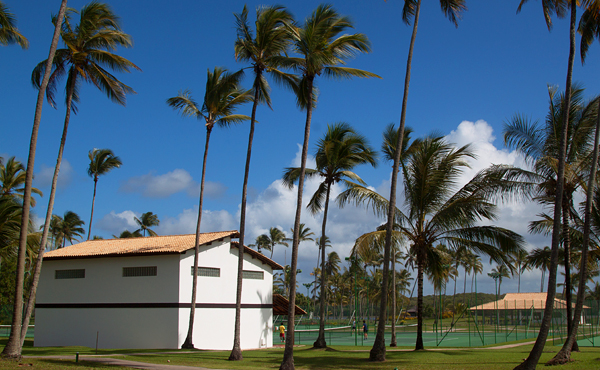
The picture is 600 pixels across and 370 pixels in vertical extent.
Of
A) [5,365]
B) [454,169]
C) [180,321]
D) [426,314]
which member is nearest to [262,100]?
[454,169]

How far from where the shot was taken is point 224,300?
1141 inches

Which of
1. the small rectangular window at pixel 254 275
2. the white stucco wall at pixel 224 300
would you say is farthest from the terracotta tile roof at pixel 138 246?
the small rectangular window at pixel 254 275

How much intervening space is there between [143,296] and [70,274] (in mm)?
5631

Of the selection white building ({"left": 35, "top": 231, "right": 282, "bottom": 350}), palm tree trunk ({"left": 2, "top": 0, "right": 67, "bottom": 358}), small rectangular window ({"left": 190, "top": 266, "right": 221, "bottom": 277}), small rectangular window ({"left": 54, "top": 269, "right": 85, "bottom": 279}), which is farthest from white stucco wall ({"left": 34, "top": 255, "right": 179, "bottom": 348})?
palm tree trunk ({"left": 2, "top": 0, "right": 67, "bottom": 358})

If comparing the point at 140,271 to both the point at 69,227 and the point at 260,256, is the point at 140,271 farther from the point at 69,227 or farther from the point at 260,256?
the point at 69,227

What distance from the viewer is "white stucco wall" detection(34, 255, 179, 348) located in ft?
87.2

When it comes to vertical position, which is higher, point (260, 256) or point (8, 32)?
point (8, 32)

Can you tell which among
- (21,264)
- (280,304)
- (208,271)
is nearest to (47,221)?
(21,264)

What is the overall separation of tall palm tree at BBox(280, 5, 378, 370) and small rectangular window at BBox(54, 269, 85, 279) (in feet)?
58.5

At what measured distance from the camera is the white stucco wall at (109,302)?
26.6m

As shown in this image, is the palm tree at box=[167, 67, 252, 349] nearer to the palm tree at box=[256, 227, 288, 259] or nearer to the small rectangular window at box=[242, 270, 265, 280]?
the small rectangular window at box=[242, 270, 265, 280]

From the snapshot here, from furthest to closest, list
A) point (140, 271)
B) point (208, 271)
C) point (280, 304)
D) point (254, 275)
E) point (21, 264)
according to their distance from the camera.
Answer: point (280, 304) → point (254, 275) → point (208, 271) → point (140, 271) → point (21, 264)

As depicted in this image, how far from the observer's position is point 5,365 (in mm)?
13070

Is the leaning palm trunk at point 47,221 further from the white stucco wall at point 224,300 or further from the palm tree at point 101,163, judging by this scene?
the palm tree at point 101,163
